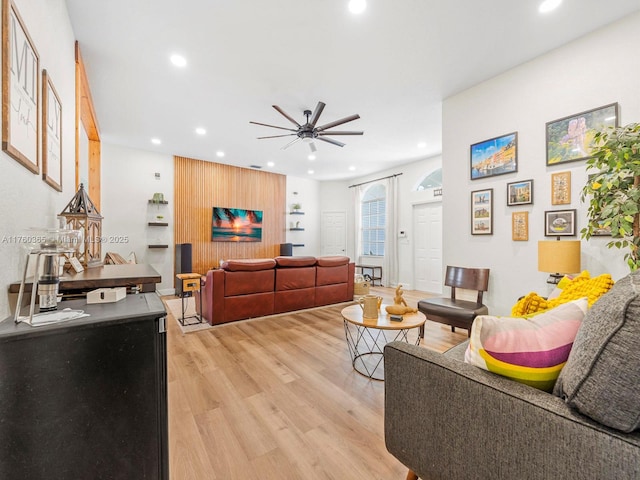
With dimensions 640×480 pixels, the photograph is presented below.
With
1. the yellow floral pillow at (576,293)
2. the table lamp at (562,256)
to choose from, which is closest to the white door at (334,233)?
the table lamp at (562,256)

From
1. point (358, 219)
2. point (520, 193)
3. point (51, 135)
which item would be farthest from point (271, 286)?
point (358, 219)

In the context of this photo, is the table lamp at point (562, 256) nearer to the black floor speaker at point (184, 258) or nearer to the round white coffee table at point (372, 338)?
the round white coffee table at point (372, 338)

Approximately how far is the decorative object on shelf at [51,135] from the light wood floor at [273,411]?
65.2 inches

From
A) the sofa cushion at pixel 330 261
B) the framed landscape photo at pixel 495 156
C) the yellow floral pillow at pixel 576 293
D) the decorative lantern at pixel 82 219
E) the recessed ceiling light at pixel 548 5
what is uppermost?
the recessed ceiling light at pixel 548 5

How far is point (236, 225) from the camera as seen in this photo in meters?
7.22

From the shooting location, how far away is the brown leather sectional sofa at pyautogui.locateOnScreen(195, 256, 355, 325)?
3703 mm

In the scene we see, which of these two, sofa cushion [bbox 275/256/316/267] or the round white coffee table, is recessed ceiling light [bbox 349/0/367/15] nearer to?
the round white coffee table

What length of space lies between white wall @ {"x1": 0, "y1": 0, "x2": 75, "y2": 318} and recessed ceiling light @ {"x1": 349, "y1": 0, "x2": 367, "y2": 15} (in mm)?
1999

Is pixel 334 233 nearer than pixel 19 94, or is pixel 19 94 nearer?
pixel 19 94

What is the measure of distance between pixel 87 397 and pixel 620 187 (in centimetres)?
315

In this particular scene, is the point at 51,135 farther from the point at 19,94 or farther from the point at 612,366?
the point at 612,366

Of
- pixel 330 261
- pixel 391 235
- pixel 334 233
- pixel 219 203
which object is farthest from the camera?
pixel 334 233

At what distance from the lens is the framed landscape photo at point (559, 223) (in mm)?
2639

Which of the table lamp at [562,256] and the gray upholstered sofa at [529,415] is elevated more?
the table lamp at [562,256]
